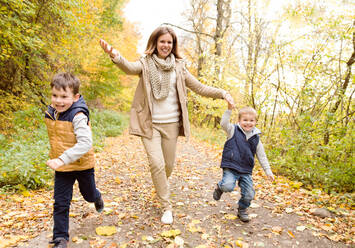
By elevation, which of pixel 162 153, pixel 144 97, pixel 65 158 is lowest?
pixel 162 153

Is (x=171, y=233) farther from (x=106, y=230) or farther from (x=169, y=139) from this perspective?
(x=169, y=139)

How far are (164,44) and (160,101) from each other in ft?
2.41

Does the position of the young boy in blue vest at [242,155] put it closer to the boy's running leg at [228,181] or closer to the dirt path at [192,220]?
the boy's running leg at [228,181]

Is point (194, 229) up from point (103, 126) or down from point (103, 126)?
down

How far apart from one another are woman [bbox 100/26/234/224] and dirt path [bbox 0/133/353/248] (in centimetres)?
41

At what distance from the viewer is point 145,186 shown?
4832 mm

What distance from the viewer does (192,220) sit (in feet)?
11.0

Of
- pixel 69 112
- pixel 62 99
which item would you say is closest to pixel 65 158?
pixel 69 112

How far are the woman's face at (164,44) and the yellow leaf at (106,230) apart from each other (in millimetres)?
2271

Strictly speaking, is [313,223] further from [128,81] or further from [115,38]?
[128,81]

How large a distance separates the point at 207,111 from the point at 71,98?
358 inches

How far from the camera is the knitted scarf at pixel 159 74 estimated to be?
3.15 m

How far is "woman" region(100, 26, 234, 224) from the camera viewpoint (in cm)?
316

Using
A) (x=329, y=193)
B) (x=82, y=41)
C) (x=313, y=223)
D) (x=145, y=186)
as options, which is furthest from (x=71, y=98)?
(x=82, y=41)
